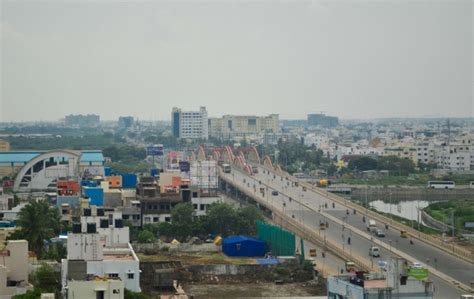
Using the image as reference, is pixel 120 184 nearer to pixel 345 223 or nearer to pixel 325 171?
pixel 345 223

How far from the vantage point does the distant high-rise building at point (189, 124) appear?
2566 inches

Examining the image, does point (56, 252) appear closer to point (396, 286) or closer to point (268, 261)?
point (268, 261)

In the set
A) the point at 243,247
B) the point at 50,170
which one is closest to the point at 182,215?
the point at 243,247

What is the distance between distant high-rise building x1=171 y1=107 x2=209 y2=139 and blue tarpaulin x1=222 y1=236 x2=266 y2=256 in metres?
48.3

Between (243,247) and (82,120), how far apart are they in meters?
83.9

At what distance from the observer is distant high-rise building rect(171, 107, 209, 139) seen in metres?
65.2

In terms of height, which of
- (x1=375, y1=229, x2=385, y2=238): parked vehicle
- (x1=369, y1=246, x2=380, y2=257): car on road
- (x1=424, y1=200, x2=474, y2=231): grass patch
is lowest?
(x1=424, y1=200, x2=474, y2=231): grass patch

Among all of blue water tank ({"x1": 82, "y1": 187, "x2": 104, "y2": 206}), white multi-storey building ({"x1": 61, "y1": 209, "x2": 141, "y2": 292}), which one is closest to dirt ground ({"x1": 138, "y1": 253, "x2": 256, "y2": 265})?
blue water tank ({"x1": 82, "y1": 187, "x2": 104, "y2": 206})

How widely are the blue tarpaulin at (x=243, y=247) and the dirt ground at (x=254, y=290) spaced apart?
85.7 inches

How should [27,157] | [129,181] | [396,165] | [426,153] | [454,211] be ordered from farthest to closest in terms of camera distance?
[426,153], [396,165], [27,157], [454,211], [129,181]

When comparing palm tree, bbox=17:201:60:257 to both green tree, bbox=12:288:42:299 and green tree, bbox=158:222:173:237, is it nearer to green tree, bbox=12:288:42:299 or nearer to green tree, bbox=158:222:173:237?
green tree, bbox=158:222:173:237

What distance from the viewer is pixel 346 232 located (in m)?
19.7

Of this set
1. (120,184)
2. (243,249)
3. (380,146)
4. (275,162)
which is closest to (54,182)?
(120,184)

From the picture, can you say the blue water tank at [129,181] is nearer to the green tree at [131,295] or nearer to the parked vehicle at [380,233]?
the parked vehicle at [380,233]
